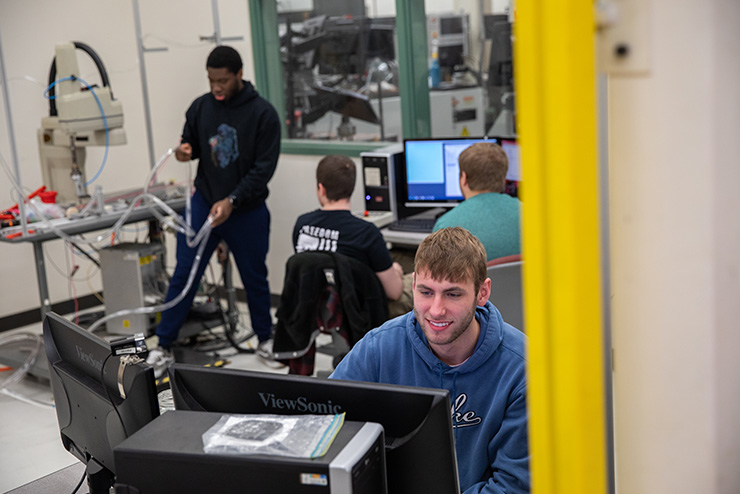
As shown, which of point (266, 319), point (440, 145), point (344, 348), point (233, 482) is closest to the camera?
point (233, 482)

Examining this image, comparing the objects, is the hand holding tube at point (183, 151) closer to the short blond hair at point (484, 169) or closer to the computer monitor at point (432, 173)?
the computer monitor at point (432, 173)

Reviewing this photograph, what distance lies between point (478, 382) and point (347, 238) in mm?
1624

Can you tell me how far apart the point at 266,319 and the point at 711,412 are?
3.84 meters

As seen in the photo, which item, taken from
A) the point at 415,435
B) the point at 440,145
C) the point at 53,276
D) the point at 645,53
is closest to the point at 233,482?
the point at 415,435

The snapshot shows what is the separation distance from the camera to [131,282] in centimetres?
452

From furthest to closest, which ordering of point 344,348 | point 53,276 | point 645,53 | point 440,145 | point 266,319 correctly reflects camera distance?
point 53,276 → point 266,319 → point 440,145 → point 344,348 → point 645,53

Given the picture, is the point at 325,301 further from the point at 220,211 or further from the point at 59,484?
the point at 59,484

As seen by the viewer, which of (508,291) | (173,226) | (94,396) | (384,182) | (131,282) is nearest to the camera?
(94,396)

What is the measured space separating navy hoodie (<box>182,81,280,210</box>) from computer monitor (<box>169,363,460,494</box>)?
302cm

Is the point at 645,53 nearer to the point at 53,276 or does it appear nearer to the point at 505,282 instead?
the point at 505,282

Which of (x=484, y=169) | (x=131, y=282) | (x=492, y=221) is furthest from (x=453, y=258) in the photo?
(x=131, y=282)

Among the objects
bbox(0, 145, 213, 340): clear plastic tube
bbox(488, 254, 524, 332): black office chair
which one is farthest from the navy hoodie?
bbox(488, 254, 524, 332): black office chair

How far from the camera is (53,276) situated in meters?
5.41

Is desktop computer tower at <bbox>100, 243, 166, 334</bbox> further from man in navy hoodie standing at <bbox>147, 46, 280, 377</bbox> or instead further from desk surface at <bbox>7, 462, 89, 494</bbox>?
desk surface at <bbox>7, 462, 89, 494</bbox>
